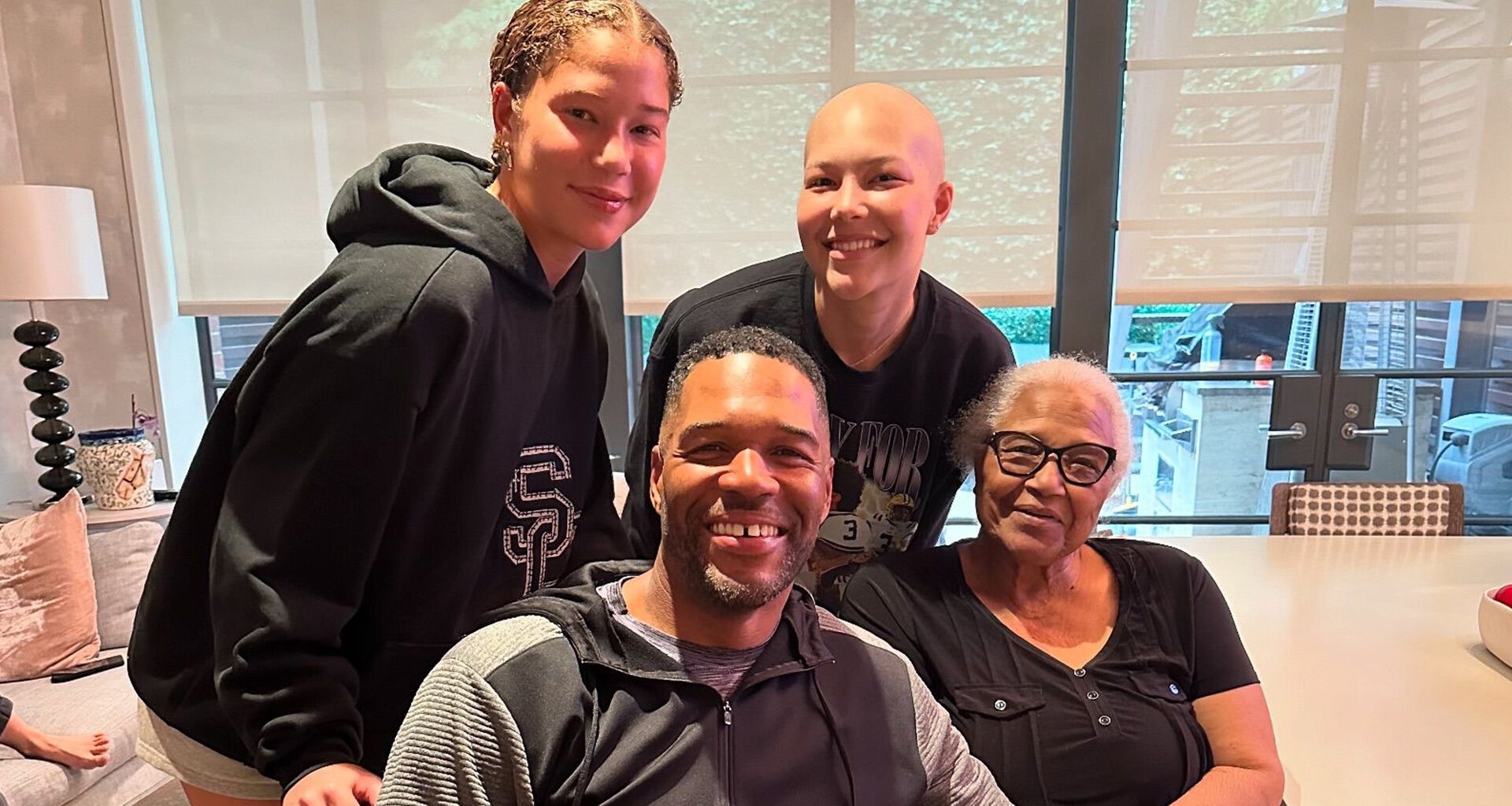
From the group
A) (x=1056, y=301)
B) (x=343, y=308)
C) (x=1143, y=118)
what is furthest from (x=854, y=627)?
(x=1143, y=118)

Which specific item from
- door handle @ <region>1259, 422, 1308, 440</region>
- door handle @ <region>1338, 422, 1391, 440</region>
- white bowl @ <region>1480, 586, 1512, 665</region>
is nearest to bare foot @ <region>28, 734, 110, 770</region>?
white bowl @ <region>1480, 586, 1512, 665</region>

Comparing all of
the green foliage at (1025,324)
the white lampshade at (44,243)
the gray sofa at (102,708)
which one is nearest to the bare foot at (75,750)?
the gray sofa at (102,708)

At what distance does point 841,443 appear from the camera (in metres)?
1.56

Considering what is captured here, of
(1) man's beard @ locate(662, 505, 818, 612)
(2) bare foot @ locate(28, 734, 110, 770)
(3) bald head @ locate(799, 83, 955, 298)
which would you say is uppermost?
(3) bald head @ locate(799, 83, 955, 298)

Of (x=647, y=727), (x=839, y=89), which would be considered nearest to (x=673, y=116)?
(x=839, y=89)

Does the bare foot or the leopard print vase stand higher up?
the leopard print vase

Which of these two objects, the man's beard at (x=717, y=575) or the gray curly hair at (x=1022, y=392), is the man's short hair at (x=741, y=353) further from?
the gray curly hair at (x=1022, y=392)

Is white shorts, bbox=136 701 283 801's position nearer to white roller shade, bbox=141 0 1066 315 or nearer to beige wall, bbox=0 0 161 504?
white roller shade, bbox=141 0 1066 315

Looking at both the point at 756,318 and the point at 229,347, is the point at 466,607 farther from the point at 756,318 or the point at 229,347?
the point at 229,347

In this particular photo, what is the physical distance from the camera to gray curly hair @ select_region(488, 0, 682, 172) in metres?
1.09

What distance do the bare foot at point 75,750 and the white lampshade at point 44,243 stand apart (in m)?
1.65

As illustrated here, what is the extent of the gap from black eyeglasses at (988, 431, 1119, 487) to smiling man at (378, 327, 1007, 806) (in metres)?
0.44

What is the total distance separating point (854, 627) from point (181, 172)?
361 cm

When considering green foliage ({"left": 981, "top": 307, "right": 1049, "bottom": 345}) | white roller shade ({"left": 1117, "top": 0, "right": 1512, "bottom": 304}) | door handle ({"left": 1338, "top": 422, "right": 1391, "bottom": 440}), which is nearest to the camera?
white roller shade ({"left": 1117, "top": 0, "right": 1512, "bottom": 304})
